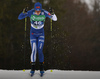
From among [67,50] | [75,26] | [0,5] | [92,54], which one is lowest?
[92,54]

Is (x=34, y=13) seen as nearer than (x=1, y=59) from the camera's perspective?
Yes

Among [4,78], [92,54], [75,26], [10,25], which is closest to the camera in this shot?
[4,78]

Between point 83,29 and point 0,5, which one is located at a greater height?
point 0,5

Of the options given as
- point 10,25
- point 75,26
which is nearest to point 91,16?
point 75,26

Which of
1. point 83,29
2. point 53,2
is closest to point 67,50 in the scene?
point 53,2

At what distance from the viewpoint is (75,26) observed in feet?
62.1

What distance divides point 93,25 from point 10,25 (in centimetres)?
869

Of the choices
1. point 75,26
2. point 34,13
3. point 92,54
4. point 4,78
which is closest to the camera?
point 4,78

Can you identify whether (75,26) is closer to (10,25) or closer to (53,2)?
(53,2)

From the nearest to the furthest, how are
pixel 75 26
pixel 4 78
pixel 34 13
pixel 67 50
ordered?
pixel 4 78
pixel 34 13
pixel 67 50
pixel 75 26

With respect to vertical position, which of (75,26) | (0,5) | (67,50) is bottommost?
(67,50)

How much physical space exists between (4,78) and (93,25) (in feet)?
53.4

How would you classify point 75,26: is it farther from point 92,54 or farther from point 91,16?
point 92,54

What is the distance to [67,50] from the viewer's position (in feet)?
45.6
